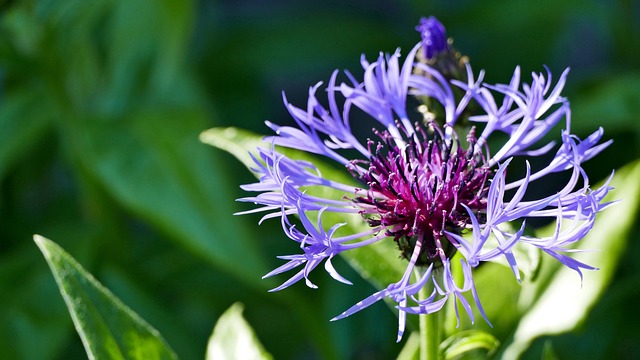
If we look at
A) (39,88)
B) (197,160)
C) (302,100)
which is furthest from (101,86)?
(302,100)

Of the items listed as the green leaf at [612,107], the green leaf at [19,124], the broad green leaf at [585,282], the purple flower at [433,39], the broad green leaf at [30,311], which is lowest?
the broad green leaf at [585,282]

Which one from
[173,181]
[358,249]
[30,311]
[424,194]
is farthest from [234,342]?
[30,311]

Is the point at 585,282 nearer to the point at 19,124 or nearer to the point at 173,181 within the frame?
the point at 173,181

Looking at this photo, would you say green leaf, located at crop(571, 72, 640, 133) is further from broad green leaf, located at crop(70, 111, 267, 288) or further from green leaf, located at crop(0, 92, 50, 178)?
green leaf, located at crop(0, 92, 50, 178)

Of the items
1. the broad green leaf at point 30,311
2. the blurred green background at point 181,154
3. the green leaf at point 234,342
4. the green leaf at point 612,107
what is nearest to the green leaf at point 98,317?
the green leaf at point 234,342

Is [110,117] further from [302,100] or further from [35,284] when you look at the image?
[302,100]

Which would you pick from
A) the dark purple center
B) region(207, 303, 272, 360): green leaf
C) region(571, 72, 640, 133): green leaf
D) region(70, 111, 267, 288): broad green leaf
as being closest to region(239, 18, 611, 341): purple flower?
the dark purple center

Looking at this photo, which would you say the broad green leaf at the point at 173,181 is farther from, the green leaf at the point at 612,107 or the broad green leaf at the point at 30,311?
the green leaf at the point at 612,107
